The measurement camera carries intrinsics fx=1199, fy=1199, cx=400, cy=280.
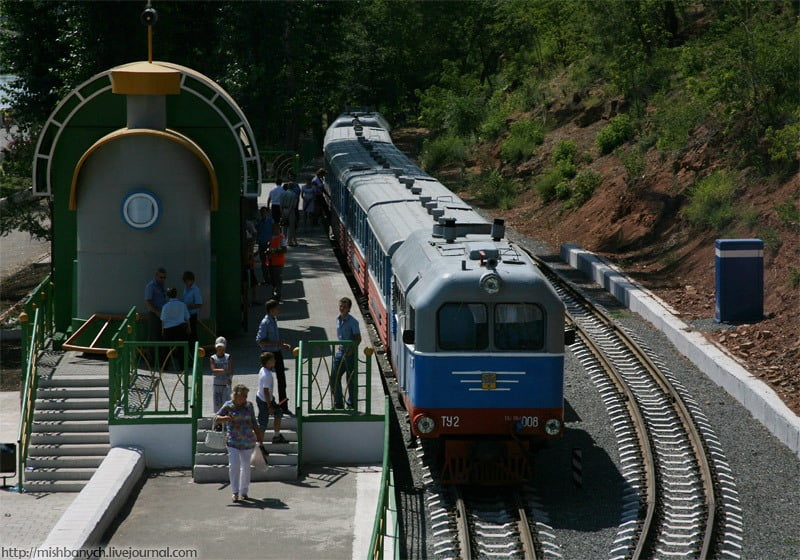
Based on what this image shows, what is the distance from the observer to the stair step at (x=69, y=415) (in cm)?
1595

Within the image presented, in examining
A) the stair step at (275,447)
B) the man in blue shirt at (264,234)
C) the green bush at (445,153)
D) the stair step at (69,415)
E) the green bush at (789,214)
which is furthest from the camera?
the green bush at (445,153)

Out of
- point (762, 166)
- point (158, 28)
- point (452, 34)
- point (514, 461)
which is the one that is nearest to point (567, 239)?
point (762, 166)

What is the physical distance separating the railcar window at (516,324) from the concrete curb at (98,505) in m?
4.61

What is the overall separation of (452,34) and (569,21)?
46.8 feet

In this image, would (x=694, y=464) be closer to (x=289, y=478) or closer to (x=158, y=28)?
(x=289, y=478)

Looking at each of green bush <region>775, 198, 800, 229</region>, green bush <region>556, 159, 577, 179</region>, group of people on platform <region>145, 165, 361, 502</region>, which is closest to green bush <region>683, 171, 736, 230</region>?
green bush <region>775, 198, 800, 229</region>

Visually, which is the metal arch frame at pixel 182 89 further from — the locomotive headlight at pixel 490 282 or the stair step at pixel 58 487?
the locomotive headlight at pixel 490 282

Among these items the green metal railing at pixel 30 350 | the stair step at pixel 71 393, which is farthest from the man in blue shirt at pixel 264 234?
the stair step at pixel 71 393

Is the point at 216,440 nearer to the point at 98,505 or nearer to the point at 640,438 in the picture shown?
the point at 98,505

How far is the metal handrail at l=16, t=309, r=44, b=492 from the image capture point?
1528 centimetres

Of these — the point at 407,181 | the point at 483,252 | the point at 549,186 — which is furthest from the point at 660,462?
the point at 549,186

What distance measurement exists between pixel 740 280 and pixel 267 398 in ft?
34.3

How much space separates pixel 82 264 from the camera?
1841cm

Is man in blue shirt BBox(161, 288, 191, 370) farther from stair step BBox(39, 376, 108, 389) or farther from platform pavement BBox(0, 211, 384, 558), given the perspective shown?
stair step BBox(39, 376, 108, 389)
